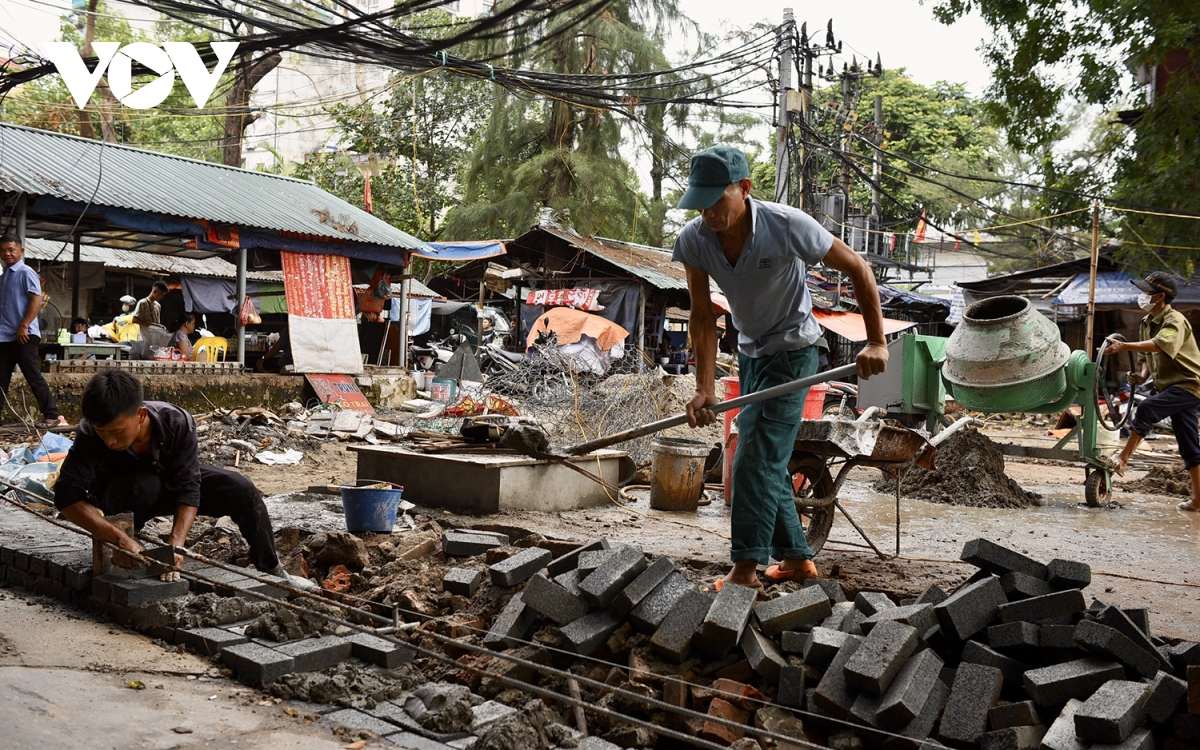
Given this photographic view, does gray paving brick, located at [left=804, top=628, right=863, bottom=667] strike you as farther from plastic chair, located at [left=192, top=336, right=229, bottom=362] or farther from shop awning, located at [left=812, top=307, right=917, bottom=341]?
shop awning, located at [left=812, top=307, right=917, bottom=341]

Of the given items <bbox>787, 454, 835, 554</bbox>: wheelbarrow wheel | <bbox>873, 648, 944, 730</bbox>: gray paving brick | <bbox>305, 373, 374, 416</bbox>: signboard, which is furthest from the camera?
<bbox>305, 373, 374, 416</bbox>: signboard

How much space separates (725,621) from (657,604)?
403 millimetres

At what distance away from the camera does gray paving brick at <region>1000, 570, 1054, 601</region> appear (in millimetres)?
3764

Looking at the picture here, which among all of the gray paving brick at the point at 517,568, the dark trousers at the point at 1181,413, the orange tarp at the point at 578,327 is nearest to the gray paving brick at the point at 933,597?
the gray paving brick at the point at 517,568

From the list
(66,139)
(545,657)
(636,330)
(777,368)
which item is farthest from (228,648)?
(636,330)

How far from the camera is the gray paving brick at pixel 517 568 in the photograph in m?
4.29

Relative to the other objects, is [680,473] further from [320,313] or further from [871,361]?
[320,313]

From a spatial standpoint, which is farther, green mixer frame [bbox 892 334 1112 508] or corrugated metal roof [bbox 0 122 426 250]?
corrugated metal roof [bbox 0 122 426 250]

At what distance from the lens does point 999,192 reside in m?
38.4

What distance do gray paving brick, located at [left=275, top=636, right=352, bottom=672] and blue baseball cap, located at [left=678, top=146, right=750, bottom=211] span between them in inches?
87.0

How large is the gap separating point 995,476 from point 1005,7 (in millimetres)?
4512

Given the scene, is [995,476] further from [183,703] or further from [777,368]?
[183,703]

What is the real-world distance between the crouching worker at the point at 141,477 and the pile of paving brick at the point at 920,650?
1.34m

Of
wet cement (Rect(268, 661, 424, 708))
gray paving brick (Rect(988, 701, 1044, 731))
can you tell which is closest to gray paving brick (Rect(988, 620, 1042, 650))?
gray paving brick (Rect(988, 701, 1044, 731))
